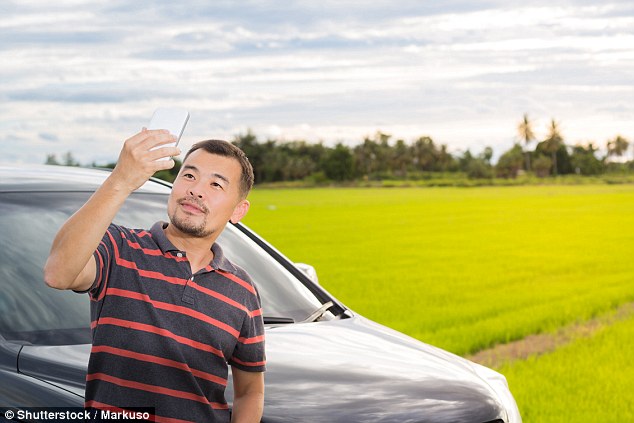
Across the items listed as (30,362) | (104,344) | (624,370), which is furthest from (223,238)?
(624,370)

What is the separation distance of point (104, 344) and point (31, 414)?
1.23 feet

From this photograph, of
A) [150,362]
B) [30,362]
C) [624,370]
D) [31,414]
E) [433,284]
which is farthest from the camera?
[433,284]

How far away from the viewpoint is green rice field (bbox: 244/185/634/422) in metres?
8.42

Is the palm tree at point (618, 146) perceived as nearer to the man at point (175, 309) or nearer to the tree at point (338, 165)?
the tree at point (338, 165)

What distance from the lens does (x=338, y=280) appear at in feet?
55.9

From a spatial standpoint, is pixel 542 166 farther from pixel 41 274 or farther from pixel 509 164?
pixel 41 274

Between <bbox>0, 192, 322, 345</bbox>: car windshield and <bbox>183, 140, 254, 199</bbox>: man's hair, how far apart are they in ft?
2.93

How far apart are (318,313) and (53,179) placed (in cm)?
116

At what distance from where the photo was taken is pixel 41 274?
142 inches

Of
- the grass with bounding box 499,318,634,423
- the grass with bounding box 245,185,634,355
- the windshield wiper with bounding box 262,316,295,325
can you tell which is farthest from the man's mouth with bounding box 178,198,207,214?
the grass with bounding box 245,185,634,355

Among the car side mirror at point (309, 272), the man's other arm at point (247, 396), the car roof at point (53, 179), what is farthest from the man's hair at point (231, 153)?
the car side mirror at point (309, 272)

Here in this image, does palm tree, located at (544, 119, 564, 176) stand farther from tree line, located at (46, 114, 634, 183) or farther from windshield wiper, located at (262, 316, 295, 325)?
windshield wiper, located at (262, 316, 295, 325)

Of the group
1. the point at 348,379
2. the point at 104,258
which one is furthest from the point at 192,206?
the point at 348,379

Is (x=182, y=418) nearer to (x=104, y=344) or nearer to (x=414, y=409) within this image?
(x=104, y=344)
